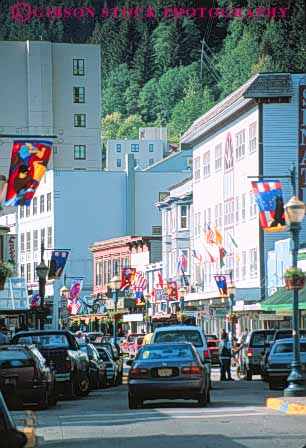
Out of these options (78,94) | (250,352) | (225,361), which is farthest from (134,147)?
(225,361)

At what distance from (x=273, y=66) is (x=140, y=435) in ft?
446

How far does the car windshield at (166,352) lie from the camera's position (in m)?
27.7

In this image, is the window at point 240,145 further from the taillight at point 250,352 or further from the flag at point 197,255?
the taillight at point 250,352

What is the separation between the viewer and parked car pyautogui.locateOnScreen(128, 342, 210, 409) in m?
27.1

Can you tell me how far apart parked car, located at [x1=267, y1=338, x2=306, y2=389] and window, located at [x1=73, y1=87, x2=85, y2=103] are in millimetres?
93992

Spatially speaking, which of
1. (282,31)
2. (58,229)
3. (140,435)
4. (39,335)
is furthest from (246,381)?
(282,31)

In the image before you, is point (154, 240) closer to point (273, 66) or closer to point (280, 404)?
point (273, 66)

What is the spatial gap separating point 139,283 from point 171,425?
74439 millimetres

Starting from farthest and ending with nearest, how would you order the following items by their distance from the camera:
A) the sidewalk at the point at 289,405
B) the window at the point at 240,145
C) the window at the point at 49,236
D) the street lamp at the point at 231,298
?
the window at the point at 49,236
the window at the point at 240,145
the street lamp at the point at 231,298
the sidewalk at the point at 289,405

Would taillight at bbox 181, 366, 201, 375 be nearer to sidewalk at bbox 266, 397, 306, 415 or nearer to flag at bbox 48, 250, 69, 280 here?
sidewalk at bbox 266, 397, 306, 415

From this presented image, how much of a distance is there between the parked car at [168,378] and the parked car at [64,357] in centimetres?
482

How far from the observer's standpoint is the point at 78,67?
416ft

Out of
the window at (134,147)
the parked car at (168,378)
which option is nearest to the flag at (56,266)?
the parked car at (168,378)

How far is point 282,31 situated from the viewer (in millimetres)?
151125
